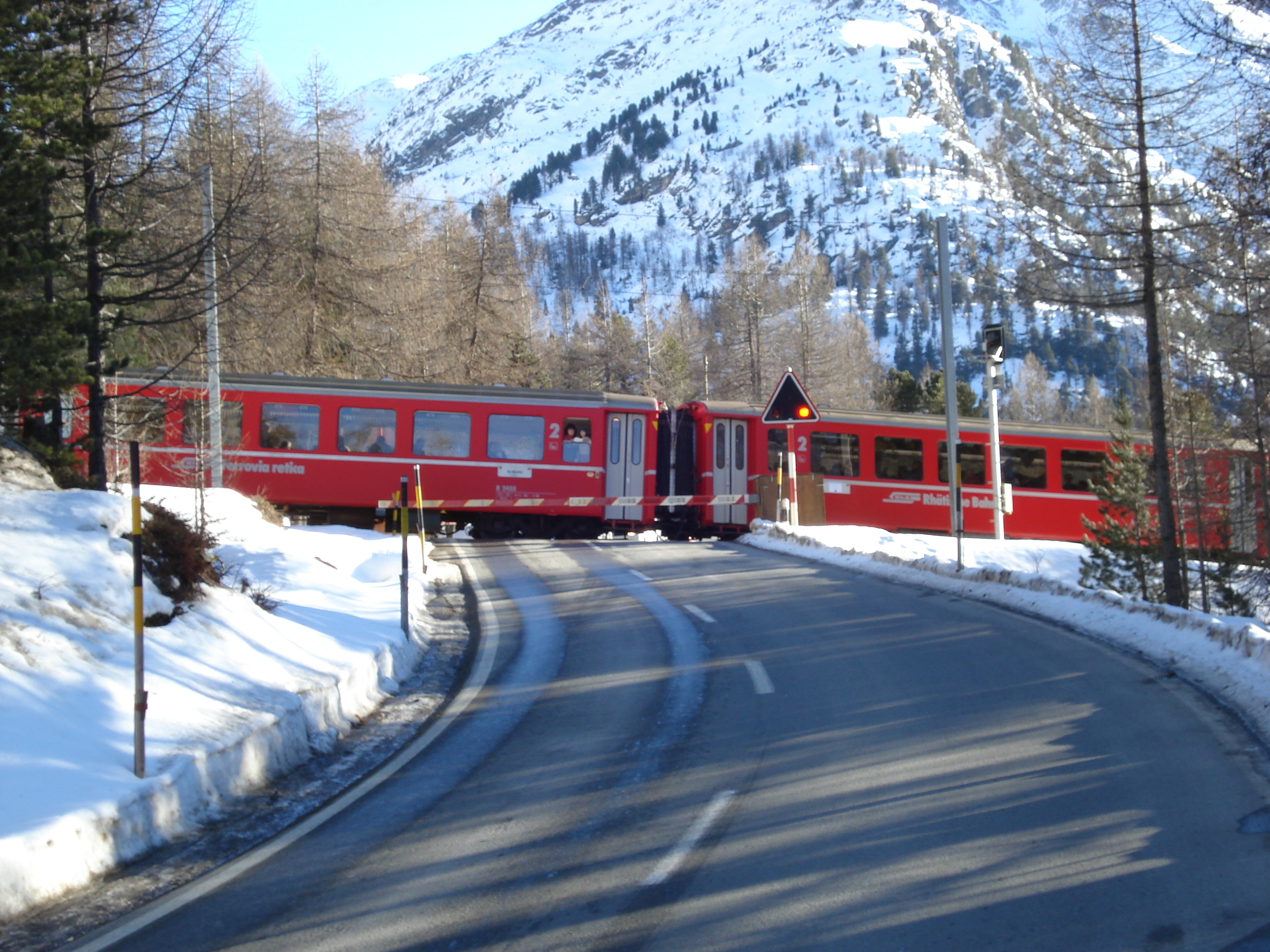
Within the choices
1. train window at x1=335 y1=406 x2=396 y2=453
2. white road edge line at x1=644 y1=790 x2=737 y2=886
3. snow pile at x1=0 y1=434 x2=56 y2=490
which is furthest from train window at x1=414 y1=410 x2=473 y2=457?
white road edge line at x1=644 y1=790 x2=737 y2=886

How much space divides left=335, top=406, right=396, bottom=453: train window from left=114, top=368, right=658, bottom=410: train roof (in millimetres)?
372

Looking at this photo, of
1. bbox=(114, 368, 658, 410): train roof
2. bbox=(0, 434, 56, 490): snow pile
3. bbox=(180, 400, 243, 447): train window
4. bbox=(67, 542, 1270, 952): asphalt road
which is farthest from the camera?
bbox=(114, 368, 658, 410): train roof

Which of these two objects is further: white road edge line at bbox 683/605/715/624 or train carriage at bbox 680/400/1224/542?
train carriage at bbox 680/400/1224/542

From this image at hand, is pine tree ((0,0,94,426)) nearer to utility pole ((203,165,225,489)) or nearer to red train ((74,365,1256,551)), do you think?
utility pole ((203,165,225,489))

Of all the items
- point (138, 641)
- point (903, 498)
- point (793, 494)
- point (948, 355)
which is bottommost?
point (138, 641)

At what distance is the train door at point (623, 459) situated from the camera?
21688mm

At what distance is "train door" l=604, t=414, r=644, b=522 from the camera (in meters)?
21.7

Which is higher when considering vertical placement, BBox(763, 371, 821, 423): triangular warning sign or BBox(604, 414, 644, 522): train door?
BBox(763, 371, 821, 423): triangular warning sign

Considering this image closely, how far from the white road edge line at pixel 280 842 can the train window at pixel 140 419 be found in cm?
922

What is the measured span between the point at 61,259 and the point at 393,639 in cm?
489

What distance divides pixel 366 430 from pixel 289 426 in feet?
5.12

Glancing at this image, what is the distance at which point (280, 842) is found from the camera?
526 centimetres

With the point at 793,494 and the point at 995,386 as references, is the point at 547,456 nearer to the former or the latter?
the point at 793,494

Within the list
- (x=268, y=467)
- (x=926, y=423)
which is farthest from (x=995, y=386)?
(x=268, y=467)
